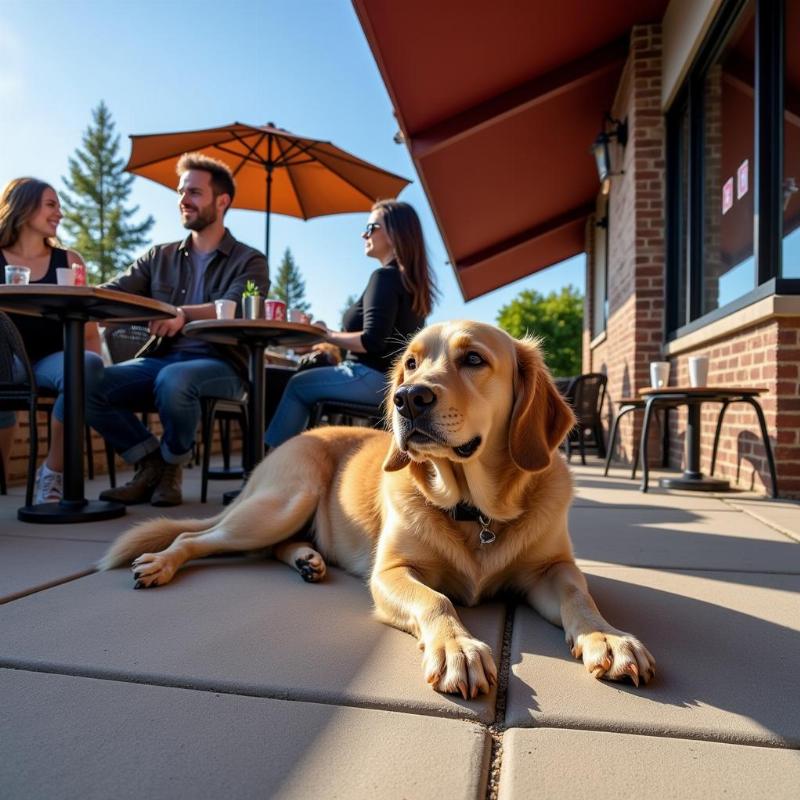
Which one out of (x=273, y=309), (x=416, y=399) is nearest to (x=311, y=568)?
(x=416, y=399)

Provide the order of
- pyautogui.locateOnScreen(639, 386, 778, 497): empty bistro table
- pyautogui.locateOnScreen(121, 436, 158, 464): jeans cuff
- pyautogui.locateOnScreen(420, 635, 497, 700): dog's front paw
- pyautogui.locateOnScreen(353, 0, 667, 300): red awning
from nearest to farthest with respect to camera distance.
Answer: pyautogui.locateOnScreen(420, 635, 497, 700): dog's front paw
pyautogui.locateOnScreen(121, 436, 158, 464): jeans cuff
pyautogui.locateOnScreen(639, 386, 778, 497): empty bistro table
pyautogui.locateOnScreen(353, 0, 667, 300): red awning

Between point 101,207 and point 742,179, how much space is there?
45213mm

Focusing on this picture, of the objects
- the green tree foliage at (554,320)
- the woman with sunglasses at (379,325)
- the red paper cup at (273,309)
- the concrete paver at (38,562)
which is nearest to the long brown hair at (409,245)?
the woman with sunglasses at (379,325)

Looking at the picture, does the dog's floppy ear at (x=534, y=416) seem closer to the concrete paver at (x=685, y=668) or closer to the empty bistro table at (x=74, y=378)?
the concrete paver at (x=685, y=668)

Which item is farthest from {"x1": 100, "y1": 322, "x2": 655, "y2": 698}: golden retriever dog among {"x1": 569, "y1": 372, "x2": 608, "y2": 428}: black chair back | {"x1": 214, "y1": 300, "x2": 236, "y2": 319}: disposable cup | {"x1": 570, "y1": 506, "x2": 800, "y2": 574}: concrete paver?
{"x1": 569, "y1": 372, "x2": 608, "y2": 428}: black chair back

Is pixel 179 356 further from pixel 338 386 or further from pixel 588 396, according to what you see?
pixel 588 396

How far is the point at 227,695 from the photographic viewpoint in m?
1.19

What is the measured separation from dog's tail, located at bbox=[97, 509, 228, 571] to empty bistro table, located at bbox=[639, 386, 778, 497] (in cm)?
329

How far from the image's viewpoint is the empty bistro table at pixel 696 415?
3.94 m

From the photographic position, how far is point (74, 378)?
316 centimetres

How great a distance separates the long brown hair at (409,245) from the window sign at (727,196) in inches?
114

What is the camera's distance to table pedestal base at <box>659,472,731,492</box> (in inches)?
174

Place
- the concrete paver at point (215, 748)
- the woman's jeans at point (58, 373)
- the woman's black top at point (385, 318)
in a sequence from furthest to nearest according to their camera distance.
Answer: the woman's black top at point (385, 318), the woman's jeans at point (58, 373), the concrete paver at point (215, 748)

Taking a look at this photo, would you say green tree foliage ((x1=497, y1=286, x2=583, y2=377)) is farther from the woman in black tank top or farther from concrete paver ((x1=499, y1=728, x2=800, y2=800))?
concrete paver ((x1=499, y1=728, x2=800, y2=800))
